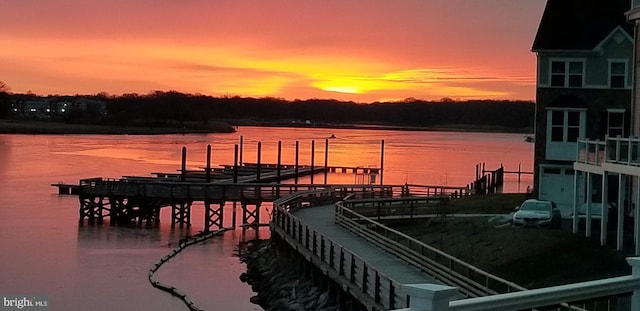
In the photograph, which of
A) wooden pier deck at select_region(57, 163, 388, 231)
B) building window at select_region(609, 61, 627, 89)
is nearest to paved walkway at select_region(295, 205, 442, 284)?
wooden pier deck at select_region(57, 163, 388, 231)

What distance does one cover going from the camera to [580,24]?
33.5 metres

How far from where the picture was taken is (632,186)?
25.1m

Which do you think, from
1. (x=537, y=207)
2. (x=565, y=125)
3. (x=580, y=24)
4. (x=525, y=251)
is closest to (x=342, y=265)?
(x=525, y=251)

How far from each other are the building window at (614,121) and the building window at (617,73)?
1034mm

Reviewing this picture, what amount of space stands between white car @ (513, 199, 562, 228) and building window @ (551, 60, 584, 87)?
663cm

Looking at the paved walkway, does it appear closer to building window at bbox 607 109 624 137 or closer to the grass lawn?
the grass lawn

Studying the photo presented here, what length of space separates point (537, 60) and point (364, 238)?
12.7m

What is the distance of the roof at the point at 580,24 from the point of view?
108ft

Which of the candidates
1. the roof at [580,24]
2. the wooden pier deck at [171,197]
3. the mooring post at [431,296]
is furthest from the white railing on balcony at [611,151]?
the wooden pier deck at [171,197]

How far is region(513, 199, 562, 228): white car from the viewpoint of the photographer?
2770 cm

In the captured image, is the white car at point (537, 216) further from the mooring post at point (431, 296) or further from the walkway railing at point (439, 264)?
the mooring post at point (431, 296)

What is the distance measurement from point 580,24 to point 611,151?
1222cm

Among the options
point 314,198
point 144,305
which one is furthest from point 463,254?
point 314,198

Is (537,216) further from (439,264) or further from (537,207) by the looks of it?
(439,264)
